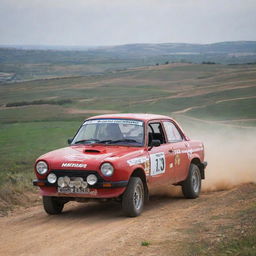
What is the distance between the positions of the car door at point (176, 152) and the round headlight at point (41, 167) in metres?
2.51

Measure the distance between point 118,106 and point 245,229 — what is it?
54.1 m

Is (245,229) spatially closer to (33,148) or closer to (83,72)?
(33,148)

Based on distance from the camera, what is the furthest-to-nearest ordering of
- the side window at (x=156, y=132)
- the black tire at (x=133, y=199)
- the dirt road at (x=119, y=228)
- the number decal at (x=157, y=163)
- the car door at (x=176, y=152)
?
1. the car door at (x=176, y=152)
2. the side window at (x=156, y=132)
3. the number decal at (x=157, y=163)
4. the black tire at (x=133, y=199)
5. the dirt road at (x=119, y=228)

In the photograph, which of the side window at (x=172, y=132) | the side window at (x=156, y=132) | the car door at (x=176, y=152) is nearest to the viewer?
the side window at (x=156, y=132)

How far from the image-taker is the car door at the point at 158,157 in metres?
11.6

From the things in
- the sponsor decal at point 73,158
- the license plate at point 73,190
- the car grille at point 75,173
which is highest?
the sponsor decal at point 73,158

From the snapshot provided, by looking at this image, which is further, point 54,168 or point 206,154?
point 206,154

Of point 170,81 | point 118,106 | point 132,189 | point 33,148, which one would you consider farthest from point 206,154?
point 170,81

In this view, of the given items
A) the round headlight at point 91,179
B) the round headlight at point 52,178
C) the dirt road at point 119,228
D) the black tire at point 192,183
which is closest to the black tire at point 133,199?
the dirt road at point 119,228

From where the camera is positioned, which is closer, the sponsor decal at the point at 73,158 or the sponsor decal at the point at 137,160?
the sponsor decal at the point at 73,158

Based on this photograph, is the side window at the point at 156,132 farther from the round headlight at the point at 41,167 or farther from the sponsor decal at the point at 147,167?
the round headlight at the point at 41,167

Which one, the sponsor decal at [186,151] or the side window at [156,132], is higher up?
the side window at [156,132]

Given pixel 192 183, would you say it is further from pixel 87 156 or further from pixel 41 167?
pixel 41 167

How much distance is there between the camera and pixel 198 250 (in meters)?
7.95
